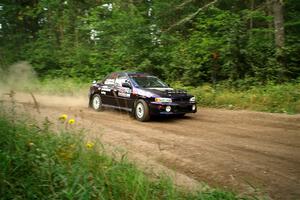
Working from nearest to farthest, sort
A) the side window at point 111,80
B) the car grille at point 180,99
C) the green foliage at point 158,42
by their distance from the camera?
the car grille at point 180,99
the side window at point 111,80
the green foliage at point 158,42

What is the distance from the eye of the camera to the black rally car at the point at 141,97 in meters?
11.9

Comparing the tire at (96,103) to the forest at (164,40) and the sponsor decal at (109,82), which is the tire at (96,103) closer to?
the sponsor decal at (109,82)

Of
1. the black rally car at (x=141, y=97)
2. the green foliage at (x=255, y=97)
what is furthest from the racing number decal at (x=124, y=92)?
the green foliage at (x=255, y=97)

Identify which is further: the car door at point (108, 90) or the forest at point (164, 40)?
the forest at point (164, 40)

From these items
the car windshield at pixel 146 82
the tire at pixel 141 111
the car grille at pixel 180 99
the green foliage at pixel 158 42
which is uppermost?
the green foliage at pixel 158 42

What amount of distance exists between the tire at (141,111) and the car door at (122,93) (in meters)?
0.58

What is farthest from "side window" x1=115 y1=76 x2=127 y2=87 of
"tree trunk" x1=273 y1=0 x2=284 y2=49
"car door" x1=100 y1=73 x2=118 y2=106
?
"tree trunk" x1=273 y1=0 x2=284 y2=49

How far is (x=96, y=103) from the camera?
14805 mm

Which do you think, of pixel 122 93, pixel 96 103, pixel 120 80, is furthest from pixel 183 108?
pixel 96 103

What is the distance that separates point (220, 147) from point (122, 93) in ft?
Answer: 18.9

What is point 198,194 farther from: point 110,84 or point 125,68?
point 125,68

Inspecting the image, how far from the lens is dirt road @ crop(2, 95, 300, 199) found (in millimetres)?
6102

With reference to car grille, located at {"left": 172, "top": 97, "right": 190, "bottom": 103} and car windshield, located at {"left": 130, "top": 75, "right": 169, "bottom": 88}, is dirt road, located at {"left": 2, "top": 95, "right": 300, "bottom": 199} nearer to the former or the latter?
car grille, located at {"left": 172, "top": 97, "right": 190, "bottom": 103}

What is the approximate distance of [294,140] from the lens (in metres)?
8.89
